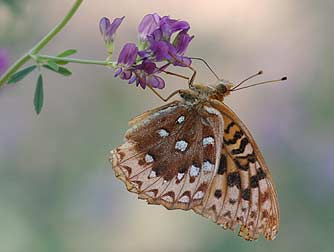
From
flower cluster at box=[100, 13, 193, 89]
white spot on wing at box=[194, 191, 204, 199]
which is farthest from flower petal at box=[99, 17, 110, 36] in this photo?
white spot on wing at box=[194, 191, 204, 199]

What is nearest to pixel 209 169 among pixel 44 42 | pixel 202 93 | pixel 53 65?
pixel 202 93

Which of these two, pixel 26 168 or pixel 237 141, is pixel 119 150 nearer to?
pixel 237 141

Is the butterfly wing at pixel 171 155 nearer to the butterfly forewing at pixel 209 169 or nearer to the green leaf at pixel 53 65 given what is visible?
the butterfly forewing at pixel 209 169

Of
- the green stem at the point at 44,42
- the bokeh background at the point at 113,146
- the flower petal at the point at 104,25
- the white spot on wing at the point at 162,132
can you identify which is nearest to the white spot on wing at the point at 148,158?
the white spot on wing at the point at 162,132

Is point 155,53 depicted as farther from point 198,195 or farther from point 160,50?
point 198,195

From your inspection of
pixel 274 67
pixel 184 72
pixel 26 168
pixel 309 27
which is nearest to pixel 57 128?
pixel 26 168

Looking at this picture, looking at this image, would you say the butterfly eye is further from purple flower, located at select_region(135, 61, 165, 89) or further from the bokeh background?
the bokeh background

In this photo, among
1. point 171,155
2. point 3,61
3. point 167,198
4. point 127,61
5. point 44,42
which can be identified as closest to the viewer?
point 44,42
